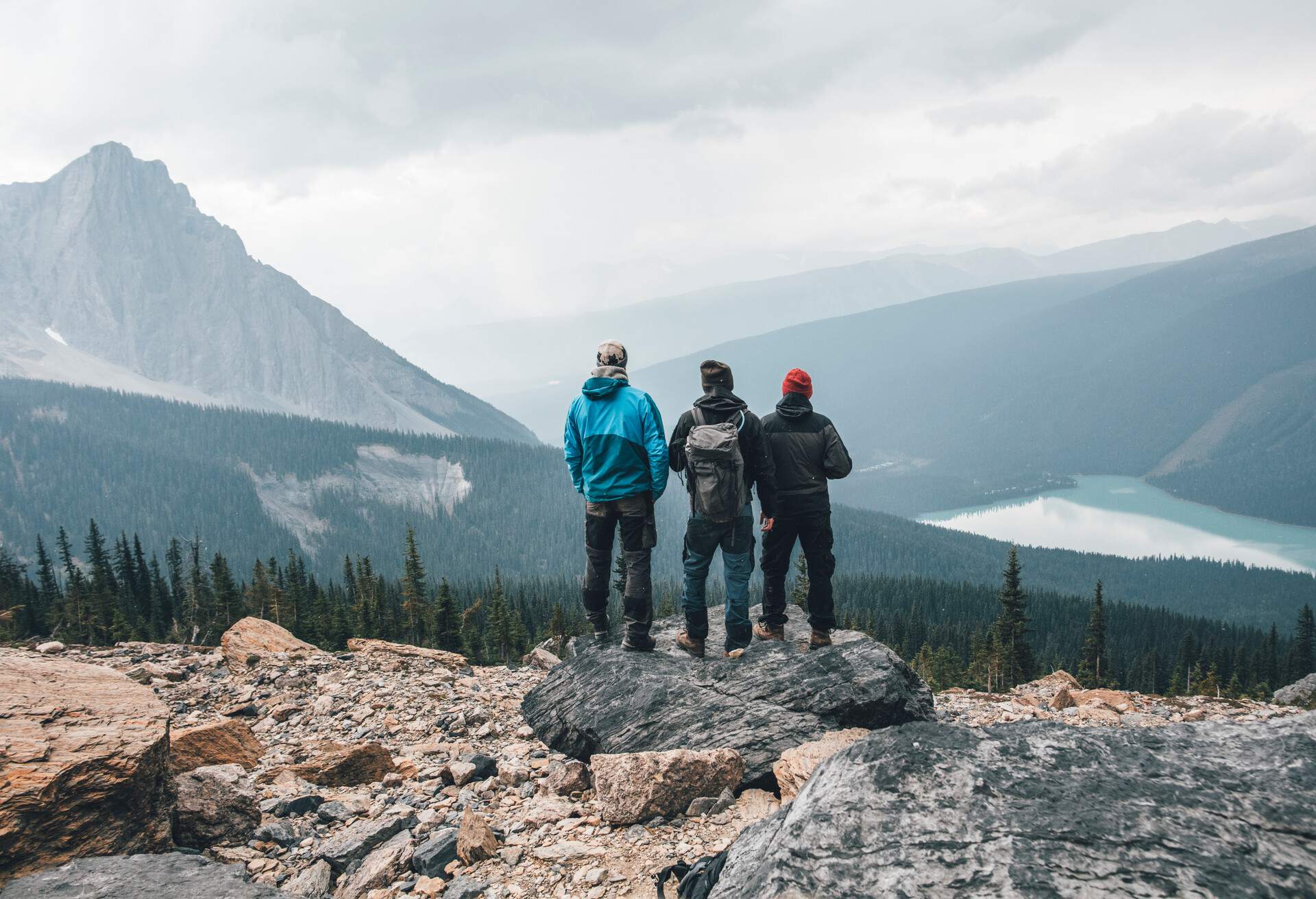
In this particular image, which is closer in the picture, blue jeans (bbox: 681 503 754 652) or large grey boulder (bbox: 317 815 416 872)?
large grey boulder (bbox: 317 815 416 872)

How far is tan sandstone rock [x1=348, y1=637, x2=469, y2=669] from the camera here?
639 inches

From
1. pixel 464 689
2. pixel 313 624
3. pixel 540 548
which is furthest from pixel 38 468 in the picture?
pixel 464 689

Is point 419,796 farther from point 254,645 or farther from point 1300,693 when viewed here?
point 1300,693

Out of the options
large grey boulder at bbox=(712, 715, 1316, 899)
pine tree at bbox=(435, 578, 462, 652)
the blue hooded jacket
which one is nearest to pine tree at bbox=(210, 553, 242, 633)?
pine tree at bbox=(435, 578, 462, 652)

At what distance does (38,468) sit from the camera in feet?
626

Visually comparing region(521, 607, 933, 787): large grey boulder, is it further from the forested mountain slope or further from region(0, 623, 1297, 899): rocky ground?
the forested mountain slope

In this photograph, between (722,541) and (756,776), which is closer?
(756,776)

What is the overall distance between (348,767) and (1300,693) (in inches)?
1595

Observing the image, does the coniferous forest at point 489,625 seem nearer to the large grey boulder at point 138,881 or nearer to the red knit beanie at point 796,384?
the red knit beanie at point 796,384

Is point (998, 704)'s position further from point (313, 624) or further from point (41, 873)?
point (313, 624)

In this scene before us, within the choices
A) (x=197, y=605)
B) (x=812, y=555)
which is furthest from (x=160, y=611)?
(x=812, y=555)

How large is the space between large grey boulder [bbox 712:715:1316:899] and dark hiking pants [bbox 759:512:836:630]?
4237 millimetres

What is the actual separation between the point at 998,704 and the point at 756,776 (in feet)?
28.1

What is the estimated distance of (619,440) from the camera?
8.61 m
